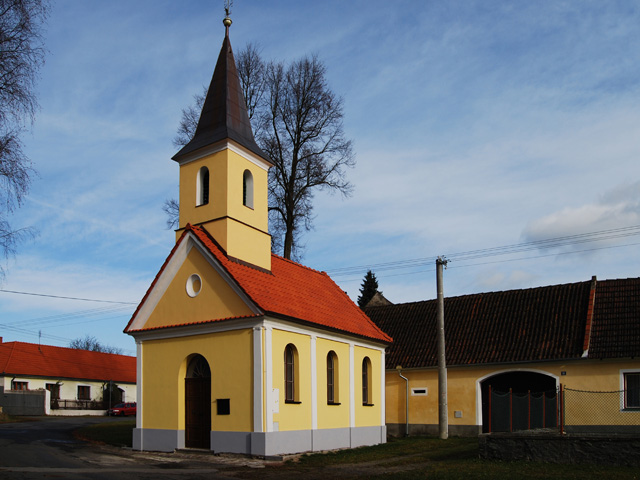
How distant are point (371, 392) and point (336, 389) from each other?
2.90 metres

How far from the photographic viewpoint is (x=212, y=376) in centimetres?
1794

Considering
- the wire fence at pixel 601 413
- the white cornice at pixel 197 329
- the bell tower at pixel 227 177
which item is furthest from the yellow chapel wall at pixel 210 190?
the wire fence at pixel 601 413

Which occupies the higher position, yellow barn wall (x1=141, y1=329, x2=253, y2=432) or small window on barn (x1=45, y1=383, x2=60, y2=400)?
yellow barn wall (x1=141, y1=329, x2=253, y2=432)

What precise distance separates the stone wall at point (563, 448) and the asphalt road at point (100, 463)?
589cm

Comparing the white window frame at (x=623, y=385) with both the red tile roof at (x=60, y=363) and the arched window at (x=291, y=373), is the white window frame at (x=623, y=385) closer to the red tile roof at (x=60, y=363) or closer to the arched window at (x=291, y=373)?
the arched window at (x=291, y=373)

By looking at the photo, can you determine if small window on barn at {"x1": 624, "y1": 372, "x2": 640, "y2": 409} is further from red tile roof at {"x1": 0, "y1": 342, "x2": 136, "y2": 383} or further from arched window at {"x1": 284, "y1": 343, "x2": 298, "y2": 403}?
red tile roof at {"x1": 0, "y1": 342, "x2": 136, "y2": 383}

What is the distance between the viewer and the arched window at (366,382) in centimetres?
2302

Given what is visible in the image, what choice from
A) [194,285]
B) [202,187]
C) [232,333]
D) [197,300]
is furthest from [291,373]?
[202,187]

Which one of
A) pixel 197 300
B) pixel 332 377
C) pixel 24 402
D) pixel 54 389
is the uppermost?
pixel 197 300

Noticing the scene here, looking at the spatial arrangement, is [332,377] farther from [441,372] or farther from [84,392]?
[84,392]

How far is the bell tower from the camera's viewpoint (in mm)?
19391

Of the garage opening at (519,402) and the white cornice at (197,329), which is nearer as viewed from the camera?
the white cornice at (197,329)

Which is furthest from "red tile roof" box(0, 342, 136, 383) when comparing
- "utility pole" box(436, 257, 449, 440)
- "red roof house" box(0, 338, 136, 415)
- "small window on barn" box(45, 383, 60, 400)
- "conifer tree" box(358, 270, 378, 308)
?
"utility pole" box(436, 257, 449, 440)

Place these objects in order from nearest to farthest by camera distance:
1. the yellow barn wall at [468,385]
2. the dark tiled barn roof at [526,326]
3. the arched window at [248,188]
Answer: the arched window at [248,188], the yellow barn wall at [468,385], the dark tiled barn roof at [526,326]
